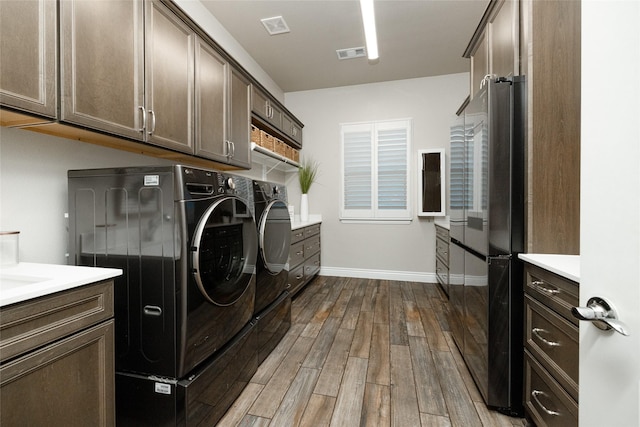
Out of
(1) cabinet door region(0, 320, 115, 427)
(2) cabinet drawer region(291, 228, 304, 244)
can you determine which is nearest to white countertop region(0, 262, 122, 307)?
(1) cabinet door region(0, 320, 115, 427)

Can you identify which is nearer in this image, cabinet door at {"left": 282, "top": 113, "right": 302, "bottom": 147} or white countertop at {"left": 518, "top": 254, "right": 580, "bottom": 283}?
white countertop at {"left": 518, "top": 254, "right": 580, "bottom": 283}

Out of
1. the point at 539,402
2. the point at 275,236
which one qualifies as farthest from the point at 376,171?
the point at 539,402

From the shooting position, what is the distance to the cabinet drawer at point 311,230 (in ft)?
12.0

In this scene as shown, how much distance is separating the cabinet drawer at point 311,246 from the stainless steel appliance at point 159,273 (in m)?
2.24

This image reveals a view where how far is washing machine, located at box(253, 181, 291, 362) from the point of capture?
2000mm

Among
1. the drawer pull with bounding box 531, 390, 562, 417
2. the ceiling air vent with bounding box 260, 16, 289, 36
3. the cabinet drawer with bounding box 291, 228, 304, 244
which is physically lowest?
the drawer pull with bounding box 531, 390, 562, 417

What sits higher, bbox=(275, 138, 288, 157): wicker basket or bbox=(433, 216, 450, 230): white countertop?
bbox=(275, 138, 288, 157): wicker basket

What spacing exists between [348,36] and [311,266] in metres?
2.80

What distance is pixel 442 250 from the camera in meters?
3.58

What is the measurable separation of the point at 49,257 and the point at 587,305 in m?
2.12

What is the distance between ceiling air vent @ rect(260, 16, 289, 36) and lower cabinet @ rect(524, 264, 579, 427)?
290cm

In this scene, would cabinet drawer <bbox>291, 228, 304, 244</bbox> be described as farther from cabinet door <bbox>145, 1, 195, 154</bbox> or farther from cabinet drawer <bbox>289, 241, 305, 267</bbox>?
cabinet door <bbox>145, 1, 195, 154</bbox>

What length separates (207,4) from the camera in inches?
101

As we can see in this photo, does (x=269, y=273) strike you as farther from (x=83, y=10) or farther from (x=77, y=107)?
(x=83, y=10)
